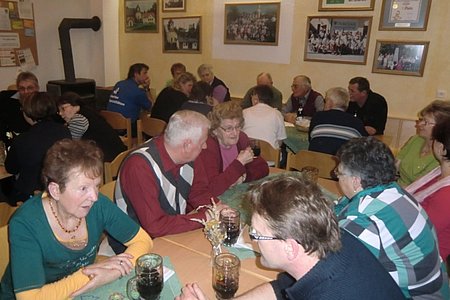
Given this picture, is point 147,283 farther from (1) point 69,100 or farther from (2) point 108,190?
(1) point 69,100

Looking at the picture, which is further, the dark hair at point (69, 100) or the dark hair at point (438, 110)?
the dark hair at point (69, 100)

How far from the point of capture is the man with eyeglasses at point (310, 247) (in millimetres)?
1024

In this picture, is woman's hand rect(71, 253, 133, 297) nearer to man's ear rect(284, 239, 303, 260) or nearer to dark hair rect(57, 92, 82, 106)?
man's ear rect(284, 239, 303, 260)

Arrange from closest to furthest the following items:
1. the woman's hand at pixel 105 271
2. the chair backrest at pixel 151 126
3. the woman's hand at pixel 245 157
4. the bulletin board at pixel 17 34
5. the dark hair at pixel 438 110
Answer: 1. the woman's hand at pixel 105 271
2. the woman's hand at pixel 245 157
3. the dark hair at pixel 438 110
4. the chair backrest at pixel 151 126
5. the bulletin board at pixel 17 34

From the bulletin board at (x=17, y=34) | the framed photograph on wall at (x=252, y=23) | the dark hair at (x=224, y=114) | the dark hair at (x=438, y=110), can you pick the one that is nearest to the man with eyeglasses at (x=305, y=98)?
the framed photograph on wall at (x=252, y=23)

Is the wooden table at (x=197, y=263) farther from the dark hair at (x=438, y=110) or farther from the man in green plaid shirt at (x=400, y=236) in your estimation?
the dark hair at (x=438, y=110)

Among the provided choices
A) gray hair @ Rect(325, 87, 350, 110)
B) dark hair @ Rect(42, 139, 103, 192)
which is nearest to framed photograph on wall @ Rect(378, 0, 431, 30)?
gray hair @ Rect(325, 87, 350, 110)

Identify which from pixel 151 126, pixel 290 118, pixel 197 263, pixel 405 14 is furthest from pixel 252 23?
pixel 197 263

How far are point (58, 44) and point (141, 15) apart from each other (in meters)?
1.60

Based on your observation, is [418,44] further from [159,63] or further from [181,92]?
[159,63]

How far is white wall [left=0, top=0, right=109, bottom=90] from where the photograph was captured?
606 centimetres

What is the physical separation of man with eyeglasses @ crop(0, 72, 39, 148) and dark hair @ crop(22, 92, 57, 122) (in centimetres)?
75

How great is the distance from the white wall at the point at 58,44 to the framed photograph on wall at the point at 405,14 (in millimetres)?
4805

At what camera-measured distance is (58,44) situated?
21.1 ft
